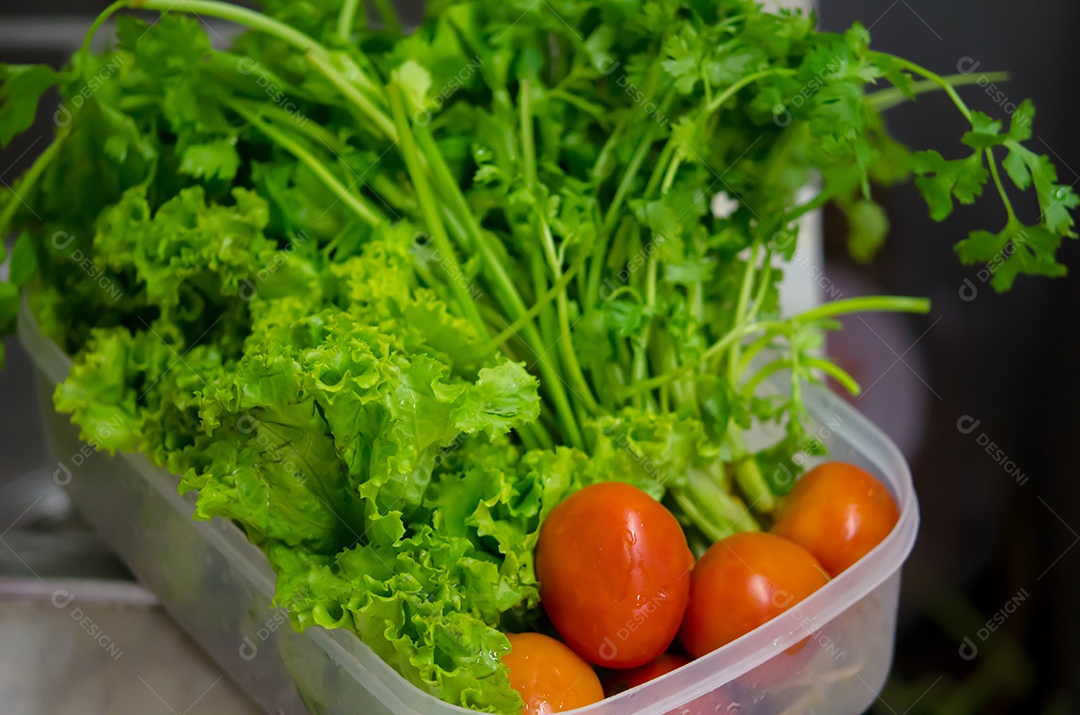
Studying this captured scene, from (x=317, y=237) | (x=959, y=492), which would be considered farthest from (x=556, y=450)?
(x=959, y=492)

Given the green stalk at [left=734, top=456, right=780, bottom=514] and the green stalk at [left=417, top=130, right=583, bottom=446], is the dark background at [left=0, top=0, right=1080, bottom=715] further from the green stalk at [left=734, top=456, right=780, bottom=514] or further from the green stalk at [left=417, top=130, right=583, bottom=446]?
the green stalk at [left=417, top=130, right=583, bottom=446]

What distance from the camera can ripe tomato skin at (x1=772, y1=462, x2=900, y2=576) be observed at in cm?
72

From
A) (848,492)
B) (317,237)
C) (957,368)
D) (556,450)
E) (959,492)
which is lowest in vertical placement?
(959,492)

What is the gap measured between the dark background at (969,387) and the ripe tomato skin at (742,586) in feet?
1.48

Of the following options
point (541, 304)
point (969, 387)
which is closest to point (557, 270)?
point (541, 304)

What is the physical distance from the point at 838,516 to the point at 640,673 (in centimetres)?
19

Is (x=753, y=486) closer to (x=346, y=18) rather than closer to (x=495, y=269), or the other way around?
(x=495, y=269)

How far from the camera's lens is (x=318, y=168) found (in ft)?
2.46

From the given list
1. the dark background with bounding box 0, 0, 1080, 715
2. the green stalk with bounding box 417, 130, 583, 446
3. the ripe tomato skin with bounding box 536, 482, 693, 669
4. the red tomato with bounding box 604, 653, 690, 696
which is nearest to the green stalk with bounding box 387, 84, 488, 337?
the green stalk with bounding box 417, 130, 583, 446

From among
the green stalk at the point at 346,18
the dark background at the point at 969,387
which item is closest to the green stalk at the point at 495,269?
the green stalk at the point at 346,18

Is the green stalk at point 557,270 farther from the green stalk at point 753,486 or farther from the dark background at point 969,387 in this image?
the dark background at point 969,387

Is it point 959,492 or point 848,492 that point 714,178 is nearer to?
point 848,492

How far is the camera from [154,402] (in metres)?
0.71

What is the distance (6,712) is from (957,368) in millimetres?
1120
